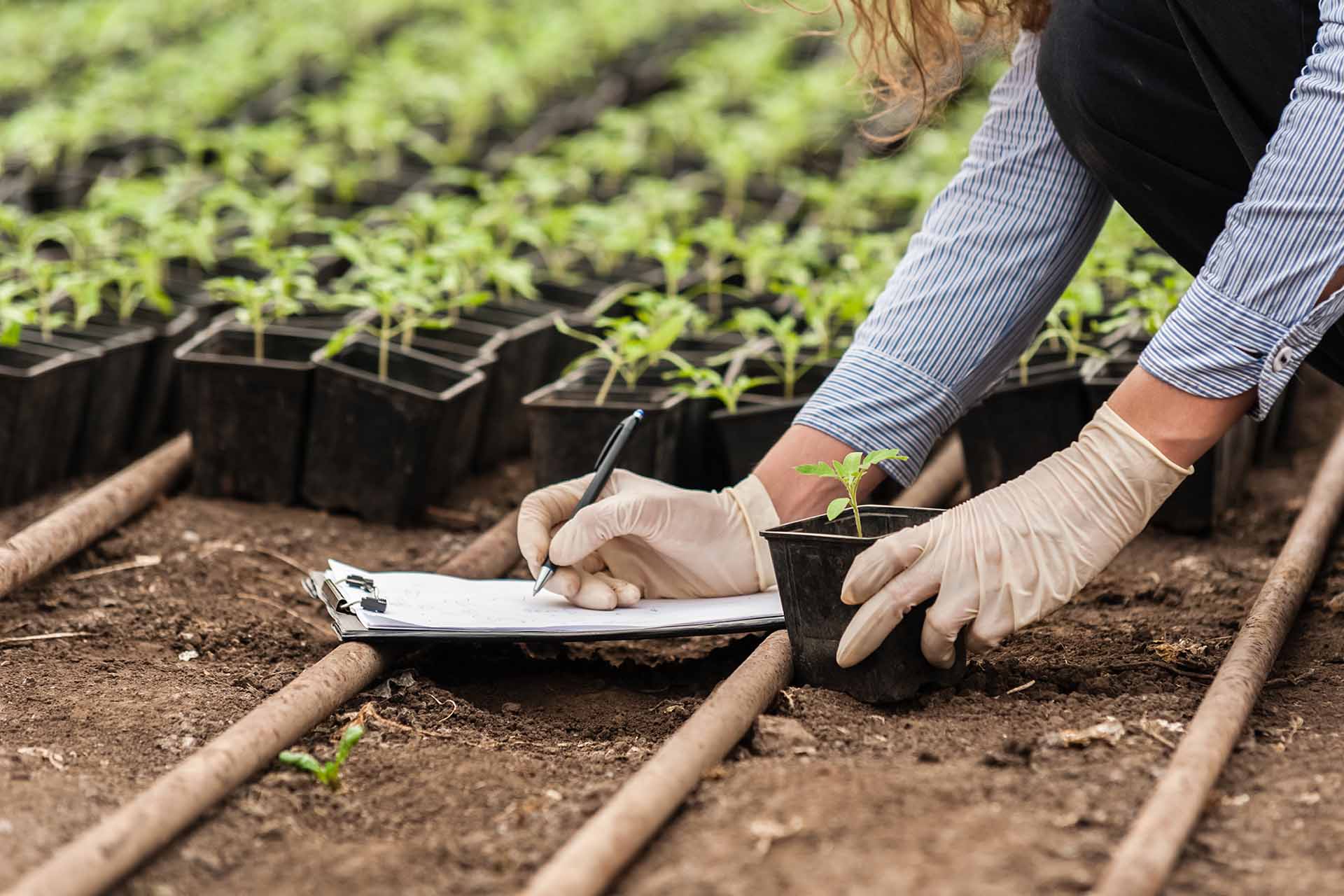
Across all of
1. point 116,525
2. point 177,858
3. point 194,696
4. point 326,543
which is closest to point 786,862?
point 177,858

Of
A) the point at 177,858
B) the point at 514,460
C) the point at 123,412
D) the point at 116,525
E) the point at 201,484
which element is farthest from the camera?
the point at 514,460

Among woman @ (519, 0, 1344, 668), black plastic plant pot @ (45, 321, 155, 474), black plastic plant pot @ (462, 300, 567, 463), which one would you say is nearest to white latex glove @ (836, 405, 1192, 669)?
woman @ (519, 0, 1344, 668)

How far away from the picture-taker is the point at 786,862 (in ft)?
4.27

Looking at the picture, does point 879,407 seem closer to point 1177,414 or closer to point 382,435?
point 1177,414

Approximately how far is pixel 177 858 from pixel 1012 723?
37.8 inches

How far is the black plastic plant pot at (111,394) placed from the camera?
112 inches

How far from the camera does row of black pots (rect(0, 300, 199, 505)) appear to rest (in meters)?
2.62

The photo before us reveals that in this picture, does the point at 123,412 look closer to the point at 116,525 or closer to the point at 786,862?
the point at 116,525

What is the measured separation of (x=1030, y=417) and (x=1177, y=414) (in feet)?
3.09

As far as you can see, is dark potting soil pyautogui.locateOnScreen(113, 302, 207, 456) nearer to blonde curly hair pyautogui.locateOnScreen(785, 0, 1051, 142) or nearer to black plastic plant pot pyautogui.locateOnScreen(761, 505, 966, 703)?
blonde curly hair pyautogui.locateOnScreen(785, 0, 1051, 142)

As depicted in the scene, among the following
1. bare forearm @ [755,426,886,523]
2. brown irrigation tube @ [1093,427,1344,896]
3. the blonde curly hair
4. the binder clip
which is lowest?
the binder clip

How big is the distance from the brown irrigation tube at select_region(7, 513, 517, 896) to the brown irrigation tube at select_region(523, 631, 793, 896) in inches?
15.3

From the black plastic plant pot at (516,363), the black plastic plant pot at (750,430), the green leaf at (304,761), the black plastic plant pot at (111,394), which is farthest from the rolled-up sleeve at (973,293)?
the black plastic plant pot at (111,394)

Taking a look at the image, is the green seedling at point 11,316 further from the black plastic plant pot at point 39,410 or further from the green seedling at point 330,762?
the green seedling at point 330,762
